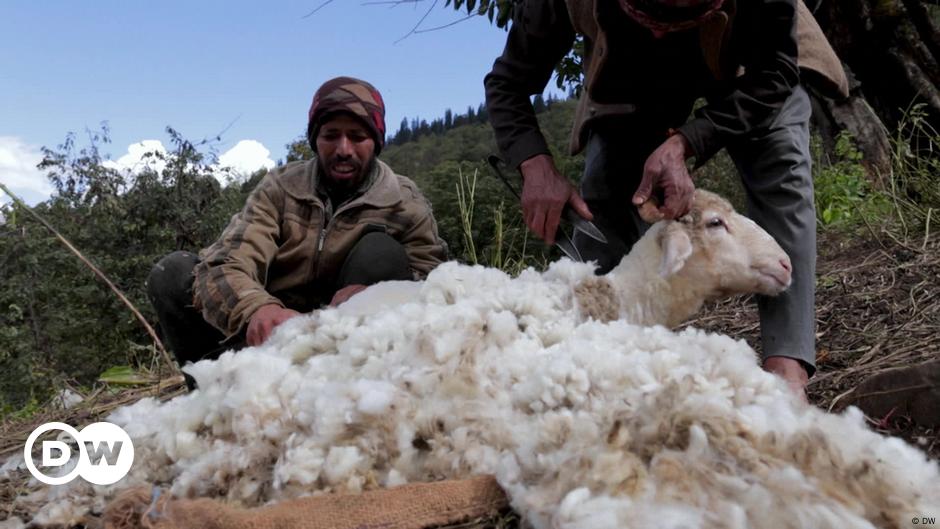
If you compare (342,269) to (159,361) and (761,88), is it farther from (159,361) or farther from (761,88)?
(159,361)

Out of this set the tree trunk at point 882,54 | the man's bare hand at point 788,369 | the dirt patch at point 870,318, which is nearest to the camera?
the man's bare hand at point 788,369

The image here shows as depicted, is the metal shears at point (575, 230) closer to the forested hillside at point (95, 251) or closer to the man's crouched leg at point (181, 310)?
the man's crouched leg at point (181, 310)

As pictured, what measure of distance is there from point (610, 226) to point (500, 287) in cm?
109

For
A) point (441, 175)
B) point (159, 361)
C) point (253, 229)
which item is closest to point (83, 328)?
point (441, 175)

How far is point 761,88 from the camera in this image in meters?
2.41

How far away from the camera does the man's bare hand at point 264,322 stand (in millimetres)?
2547

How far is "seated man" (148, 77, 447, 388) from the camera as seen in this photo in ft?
10.0

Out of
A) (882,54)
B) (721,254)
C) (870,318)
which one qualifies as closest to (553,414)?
(721,254)

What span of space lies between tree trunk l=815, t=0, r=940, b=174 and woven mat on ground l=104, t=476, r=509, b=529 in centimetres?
563

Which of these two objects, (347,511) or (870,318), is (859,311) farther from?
(347,511)

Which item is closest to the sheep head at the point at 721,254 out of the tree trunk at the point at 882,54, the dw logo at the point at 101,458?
the dw logo at the point at 101,458

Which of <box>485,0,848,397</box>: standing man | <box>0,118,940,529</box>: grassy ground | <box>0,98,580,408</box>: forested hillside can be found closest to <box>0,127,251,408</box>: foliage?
<box>0,98,580,408</box>: forested hillside

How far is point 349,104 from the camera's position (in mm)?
3143

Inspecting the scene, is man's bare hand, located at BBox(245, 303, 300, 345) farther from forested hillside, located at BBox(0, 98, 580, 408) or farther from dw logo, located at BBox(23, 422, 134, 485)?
forested hillside, located at BBox(0, 98, 580, 408)
